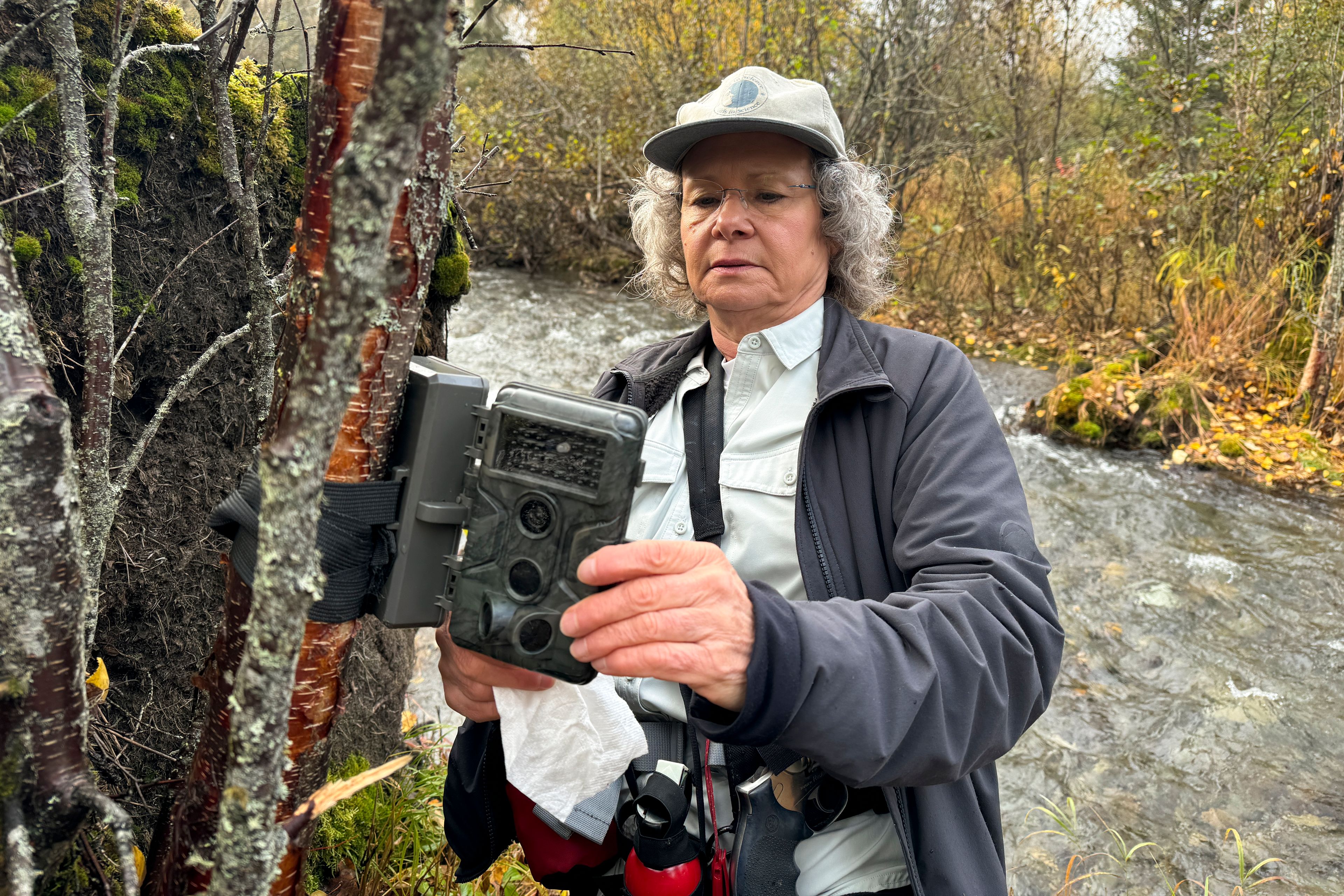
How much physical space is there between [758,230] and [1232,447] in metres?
5.04

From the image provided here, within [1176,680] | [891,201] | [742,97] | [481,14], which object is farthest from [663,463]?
[891,201]

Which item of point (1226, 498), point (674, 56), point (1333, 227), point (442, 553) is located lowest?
point (1226, 498)

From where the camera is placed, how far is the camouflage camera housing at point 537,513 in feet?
3.52

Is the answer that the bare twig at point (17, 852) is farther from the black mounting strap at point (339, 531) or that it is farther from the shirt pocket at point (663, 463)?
the shirt pocket at point (663, 463)

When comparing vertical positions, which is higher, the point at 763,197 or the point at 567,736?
the point at 763,197

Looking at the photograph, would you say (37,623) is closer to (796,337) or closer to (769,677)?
(769,677)

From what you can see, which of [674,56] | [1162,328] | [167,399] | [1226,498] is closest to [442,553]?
[167,399]

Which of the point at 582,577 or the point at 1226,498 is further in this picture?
the point at 1226,498

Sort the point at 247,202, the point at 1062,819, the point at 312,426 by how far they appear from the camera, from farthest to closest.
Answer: the point at 1062,819 < the point at 247,202 < the point at 312,426

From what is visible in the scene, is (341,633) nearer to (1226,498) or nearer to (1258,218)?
(1226,498)

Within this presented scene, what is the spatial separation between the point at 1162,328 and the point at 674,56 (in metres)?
5.13

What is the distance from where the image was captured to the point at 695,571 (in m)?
1.15

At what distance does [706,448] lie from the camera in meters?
1.89

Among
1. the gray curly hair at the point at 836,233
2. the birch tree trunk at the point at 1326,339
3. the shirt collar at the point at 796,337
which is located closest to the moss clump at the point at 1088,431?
the birch tree trunk at the point at 1326,339
